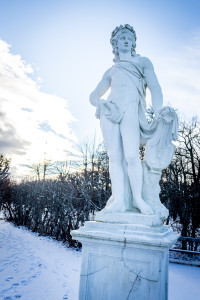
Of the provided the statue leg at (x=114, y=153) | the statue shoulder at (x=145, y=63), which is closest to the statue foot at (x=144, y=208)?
the statue leg at (x=114, y=153)

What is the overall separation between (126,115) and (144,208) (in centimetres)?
116

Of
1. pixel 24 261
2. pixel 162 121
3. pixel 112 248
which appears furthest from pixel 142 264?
pixel 24 261

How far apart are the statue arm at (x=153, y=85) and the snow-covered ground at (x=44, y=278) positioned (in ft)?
13.0

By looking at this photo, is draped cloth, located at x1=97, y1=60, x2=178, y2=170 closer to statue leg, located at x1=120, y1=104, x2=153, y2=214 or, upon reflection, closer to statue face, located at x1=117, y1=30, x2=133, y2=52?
statue leg, located at x1=120, y1=104, x2=153, y2=214

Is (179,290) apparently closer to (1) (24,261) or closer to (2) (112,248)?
(1) (24,261)

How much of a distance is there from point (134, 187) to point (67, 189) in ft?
34.3

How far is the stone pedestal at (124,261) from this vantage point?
2143mm

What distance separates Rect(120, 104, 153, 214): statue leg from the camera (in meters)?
2.72

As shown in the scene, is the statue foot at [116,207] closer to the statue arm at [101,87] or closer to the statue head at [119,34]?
the statue arm at [101,87]

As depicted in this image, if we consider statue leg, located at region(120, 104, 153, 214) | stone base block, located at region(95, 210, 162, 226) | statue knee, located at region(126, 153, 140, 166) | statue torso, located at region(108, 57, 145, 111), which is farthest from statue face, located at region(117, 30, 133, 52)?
stone base block, located at region(95, 210, 162, 226)

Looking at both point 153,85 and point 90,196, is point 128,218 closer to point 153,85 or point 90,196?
point 153,85

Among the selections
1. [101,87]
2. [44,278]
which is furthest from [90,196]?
[101,87]

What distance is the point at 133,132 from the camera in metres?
2.82

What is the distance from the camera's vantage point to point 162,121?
2.66 meters
